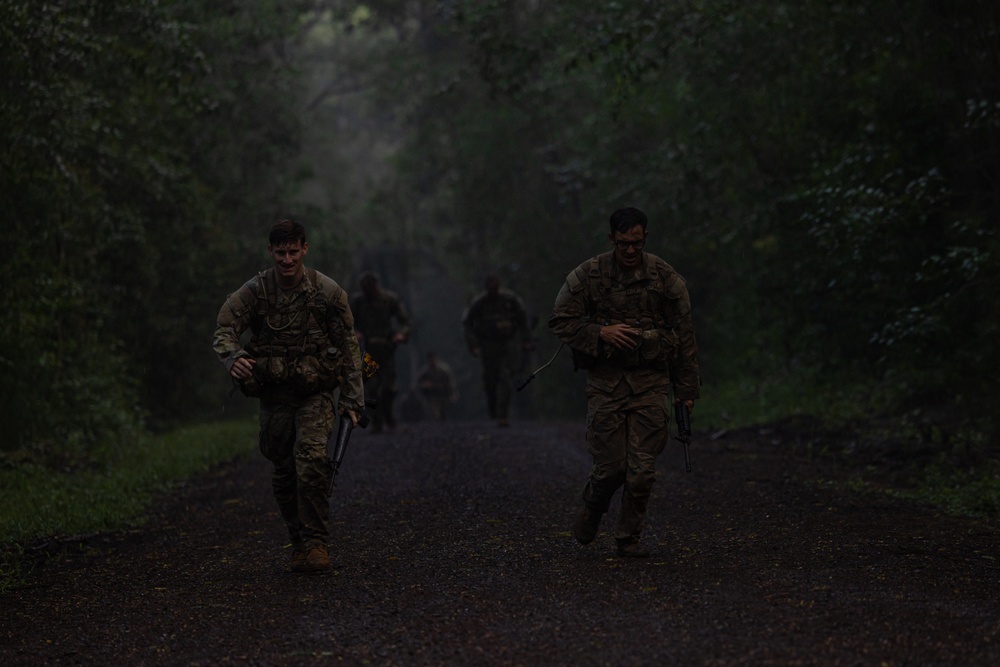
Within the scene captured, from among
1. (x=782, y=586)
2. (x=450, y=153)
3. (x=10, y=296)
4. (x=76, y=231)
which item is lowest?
(x=782, y=586)

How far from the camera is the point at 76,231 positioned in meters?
15.5

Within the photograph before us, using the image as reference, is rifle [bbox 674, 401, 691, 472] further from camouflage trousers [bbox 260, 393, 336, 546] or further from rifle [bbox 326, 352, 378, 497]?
camouflage trousers [bbox 260, 393, 336, 546]

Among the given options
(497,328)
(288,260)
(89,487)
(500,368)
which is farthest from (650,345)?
(500,368)

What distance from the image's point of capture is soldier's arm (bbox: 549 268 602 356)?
24.9ft

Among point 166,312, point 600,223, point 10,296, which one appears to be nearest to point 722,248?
point 600,223

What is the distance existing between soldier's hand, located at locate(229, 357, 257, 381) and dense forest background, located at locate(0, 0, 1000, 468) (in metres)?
0.37

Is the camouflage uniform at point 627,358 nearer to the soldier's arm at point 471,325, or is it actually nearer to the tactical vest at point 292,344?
the tactical vest at point 292,344

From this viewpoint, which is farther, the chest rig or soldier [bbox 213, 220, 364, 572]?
the chest rig

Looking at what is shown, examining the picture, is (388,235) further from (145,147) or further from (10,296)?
(10,296)

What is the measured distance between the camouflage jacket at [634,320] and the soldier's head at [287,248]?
5.22 ft

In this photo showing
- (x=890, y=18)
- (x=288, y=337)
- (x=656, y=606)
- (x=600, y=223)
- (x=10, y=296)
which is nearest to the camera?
(x=656, y=606)

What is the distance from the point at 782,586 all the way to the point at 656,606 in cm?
78

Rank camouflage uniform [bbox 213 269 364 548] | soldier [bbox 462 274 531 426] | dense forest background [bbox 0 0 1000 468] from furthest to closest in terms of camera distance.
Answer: soldier [bbox 462 274 531 426] < dense forest background [bbox 0 0 1000 468] < camouflage uniform [bbox 213 269 364 548]

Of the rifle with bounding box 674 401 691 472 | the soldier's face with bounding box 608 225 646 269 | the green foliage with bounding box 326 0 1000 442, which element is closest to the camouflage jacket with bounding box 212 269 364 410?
the soldier's face with bounding box 608 225 646 269
